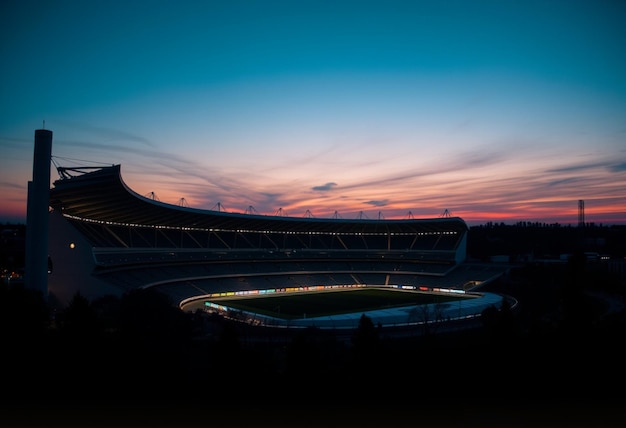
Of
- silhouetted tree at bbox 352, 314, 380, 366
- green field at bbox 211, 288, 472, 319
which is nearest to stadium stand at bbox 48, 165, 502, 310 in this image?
green field at bbox 211, 288, 472, 319

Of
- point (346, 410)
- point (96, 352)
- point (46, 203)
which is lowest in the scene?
point (96, 352)

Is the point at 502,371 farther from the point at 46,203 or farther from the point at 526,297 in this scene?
the point at 526,297

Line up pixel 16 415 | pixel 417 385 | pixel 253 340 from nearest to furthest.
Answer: pixel 16 415 → pixel 417 385 → pixel 253 340

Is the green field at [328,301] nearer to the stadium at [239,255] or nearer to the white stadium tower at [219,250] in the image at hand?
the stadium at [239,255]

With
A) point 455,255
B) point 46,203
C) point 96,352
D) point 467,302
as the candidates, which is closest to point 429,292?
point 455,255

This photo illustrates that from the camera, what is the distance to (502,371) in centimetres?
724

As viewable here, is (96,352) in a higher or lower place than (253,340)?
higher

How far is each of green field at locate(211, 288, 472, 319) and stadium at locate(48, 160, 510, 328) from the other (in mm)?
1464

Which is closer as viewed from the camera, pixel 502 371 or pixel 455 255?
pixel 502 371

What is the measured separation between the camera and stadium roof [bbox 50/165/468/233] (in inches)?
Result: 1065

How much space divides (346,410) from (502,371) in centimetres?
295

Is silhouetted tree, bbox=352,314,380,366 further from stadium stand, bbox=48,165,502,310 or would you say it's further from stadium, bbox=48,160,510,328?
stadium stand, bbox=48,165,502,310

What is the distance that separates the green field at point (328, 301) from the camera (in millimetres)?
35688

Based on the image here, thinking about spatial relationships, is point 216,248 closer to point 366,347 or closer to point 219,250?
point 219,250
